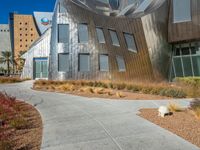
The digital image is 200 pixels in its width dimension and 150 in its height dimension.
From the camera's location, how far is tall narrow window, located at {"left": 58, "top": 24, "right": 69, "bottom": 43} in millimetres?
33375

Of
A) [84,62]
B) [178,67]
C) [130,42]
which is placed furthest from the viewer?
[178,67]

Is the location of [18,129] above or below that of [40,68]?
below

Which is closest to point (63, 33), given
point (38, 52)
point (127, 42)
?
point (127, 42)

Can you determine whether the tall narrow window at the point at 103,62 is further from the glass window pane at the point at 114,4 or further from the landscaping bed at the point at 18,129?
the landscaping bed at the point at 18,129

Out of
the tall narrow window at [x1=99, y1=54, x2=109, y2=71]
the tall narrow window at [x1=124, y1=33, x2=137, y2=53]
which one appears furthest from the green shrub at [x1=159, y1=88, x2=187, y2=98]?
the tall narrow window at [x1=99, y1=54, x2=109, y2=71]

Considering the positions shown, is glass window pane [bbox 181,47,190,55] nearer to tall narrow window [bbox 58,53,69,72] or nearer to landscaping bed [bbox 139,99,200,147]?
tall narrow window [bbox 58,53,69,72]

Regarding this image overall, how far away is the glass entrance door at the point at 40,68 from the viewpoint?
46.3m

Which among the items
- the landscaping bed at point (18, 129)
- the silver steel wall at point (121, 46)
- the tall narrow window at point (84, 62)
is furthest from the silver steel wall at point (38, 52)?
the landscaping bed at point (18, 129)

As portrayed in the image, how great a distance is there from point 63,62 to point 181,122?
980 inches

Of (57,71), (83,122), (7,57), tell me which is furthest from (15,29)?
(83,122)

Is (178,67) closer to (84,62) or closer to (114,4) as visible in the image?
(84,62)

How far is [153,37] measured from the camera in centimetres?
3066

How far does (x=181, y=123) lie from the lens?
9.12 meters

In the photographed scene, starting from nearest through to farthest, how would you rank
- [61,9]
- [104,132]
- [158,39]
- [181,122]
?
[104,132], [181,122], [158,39], [61,9]
